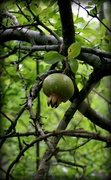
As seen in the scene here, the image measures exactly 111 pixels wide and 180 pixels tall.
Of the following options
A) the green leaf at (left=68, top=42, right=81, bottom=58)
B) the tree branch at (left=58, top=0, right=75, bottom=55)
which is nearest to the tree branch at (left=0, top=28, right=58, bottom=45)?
the tree branch at (left=58, top=0, right=75, bottom=55)

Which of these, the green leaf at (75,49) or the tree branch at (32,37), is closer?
the green leaf at (75,49)

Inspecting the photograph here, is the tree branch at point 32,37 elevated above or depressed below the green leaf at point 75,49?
below

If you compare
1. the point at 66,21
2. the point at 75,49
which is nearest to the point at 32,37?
the point at 66,21

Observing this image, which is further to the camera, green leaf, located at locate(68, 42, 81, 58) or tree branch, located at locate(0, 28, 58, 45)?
tree branch, located at locate(0, 28, 58, 45)

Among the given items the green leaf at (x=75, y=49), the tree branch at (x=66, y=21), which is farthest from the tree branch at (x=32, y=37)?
the green leaf at (x=75, y=49)

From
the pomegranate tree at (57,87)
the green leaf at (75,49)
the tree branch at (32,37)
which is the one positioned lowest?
the tree branch at (32,37)

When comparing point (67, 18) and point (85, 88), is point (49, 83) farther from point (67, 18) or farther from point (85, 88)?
point (85, 88)

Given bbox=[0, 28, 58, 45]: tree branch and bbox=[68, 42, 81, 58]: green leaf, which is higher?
bbox=[68, 42, 81, 58]: green leaf

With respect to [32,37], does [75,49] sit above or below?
above

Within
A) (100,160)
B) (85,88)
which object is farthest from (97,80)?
(100,160)

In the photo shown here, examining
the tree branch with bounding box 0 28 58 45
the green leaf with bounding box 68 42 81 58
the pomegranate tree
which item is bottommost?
the tree branch with bounding box 0 28 58 45

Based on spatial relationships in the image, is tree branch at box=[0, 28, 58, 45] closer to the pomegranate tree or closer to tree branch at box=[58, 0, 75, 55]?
tree branch at box=[58, 0, 75, 55]

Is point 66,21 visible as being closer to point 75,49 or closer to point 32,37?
point 75,49

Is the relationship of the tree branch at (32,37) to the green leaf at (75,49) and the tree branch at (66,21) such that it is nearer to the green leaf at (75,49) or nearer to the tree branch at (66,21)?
the tree branch at (66,21)
